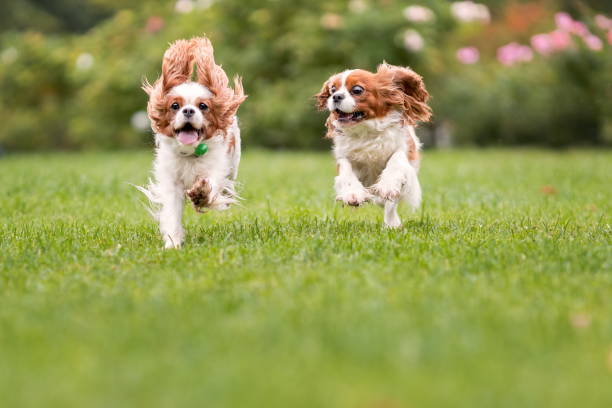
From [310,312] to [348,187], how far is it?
95.5 inches

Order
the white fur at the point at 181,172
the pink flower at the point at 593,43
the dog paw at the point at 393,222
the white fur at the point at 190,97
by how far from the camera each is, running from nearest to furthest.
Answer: the white fur at the point at 190,97
the white fur at the point at 181,172
the dog paw at the point at 393,222
the pink flower at the point at 593,43

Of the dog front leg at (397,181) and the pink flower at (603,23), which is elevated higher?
the pink flower at (603,23)

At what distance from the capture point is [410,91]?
5949mm

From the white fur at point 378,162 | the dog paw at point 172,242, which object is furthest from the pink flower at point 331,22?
the dog paw at point 172,242

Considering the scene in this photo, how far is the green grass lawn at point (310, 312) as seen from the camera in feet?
7.97

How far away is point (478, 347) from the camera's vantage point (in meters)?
2.78

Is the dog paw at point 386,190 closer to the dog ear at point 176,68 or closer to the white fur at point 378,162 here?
the white fur at point 378,162

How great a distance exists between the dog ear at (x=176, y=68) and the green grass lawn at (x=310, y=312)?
1.07 m

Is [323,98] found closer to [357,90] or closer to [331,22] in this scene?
[357,90]

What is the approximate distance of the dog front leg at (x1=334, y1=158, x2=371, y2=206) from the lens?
5496 millimetres

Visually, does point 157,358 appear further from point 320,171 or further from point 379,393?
point 320,171

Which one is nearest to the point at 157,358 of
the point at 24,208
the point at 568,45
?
the point at 24,208

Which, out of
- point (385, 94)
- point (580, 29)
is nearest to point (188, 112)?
point (385, 94)

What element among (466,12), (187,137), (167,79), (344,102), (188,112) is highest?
(466,12)
